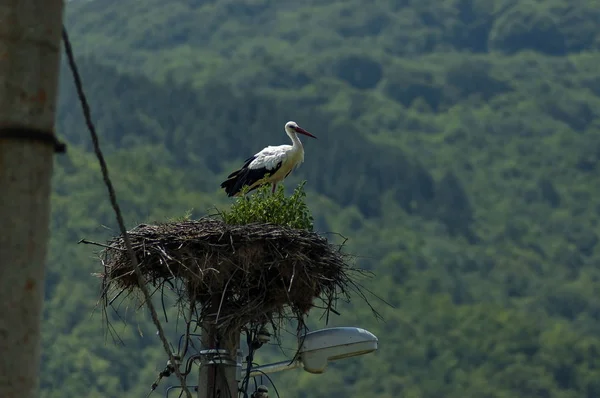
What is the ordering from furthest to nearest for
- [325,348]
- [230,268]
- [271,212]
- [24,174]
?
[271,212] < [230,268] < [325,348] < [24,174]

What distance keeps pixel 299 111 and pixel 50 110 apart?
145854mm

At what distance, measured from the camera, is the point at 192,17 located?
186875mm

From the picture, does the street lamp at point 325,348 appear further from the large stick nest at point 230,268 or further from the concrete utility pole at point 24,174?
the concrete utility pole at point 24,174

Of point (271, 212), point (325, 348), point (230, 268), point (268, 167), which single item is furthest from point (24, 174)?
point (268, 167)

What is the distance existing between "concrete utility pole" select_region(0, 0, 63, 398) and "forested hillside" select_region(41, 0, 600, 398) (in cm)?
8351

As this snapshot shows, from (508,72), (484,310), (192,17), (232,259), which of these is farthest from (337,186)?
(232,259)

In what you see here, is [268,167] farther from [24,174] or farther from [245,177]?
[24,174]

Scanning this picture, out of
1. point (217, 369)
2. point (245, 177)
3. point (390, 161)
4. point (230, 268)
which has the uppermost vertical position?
point (390, 161)

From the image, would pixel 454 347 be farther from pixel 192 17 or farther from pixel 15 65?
pixel 15 65

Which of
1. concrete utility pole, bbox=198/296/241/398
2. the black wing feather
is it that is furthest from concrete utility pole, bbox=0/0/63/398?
the black wing feather

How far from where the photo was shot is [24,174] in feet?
15.2

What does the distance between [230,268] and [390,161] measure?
436 feet

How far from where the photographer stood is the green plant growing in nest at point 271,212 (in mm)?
11125

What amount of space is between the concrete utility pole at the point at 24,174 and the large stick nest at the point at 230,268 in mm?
5220
